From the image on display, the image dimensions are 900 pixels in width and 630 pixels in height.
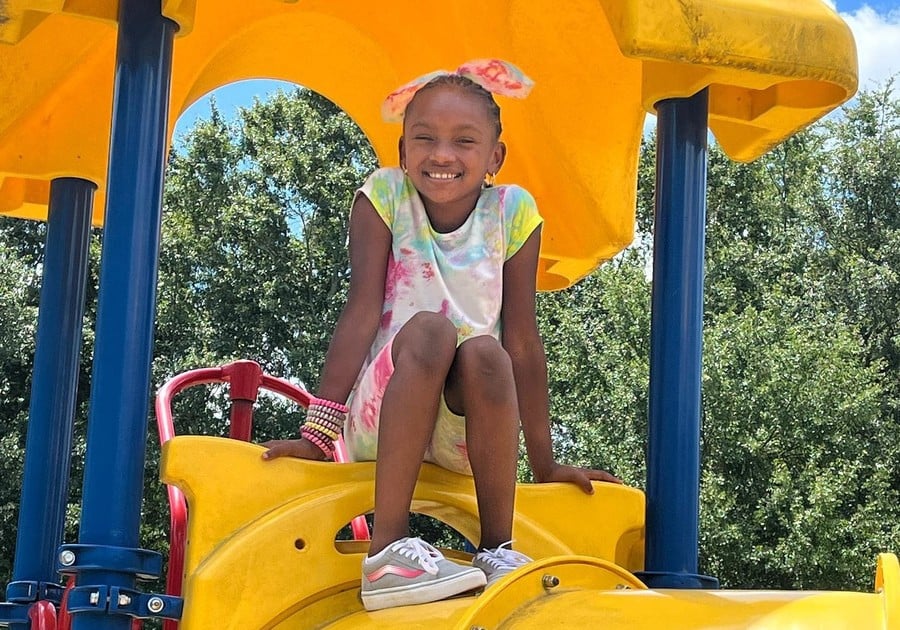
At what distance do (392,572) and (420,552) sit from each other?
0.07m

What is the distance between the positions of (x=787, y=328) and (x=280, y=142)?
9156mm

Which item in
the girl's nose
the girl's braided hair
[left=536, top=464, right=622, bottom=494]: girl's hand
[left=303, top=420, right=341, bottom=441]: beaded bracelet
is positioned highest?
the girl's braided hair

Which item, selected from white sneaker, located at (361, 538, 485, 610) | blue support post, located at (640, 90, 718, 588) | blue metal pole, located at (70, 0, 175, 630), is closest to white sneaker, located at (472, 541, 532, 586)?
white sneaker, located at (361, 538, 485, 610)

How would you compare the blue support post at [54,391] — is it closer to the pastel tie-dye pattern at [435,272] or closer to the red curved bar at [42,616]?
the red curved bar at [42,616]

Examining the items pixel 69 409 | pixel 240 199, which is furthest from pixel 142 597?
pixel 240 199

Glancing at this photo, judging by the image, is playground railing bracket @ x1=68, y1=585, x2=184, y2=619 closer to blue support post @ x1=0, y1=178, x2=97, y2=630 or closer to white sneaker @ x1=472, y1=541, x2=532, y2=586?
white sneaker @ x1=472, y1=541, x2=532, y2=586

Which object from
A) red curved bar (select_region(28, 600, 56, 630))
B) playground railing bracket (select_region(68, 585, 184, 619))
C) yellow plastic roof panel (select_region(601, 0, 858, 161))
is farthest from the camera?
red curved bar (select_region(28, 600, 56, 630))

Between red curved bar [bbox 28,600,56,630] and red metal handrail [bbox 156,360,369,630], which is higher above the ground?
red metal handrail [bbox 156,360,369,630]

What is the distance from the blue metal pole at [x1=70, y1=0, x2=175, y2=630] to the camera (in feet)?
8.77

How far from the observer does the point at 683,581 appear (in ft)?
10.4

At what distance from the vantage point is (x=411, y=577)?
250 cm

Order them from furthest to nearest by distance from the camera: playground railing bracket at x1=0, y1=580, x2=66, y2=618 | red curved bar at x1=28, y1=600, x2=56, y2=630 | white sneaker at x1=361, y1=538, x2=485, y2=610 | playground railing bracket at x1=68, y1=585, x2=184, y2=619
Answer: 1. playground railing bracket at x1=0, y1=580, x2=66, y2=618
2. red curved bar at x1=28, y1=600, x2=56, y2=630
3. playground railing bracket at x1=68, y1=585, x2=184, y2=619
4. white sneaker at x1=361, y1=538, x2=485, y2=610

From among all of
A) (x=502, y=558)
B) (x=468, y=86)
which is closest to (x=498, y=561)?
(x=502, y=558)

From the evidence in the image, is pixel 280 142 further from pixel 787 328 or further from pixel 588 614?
pixel 588 614
